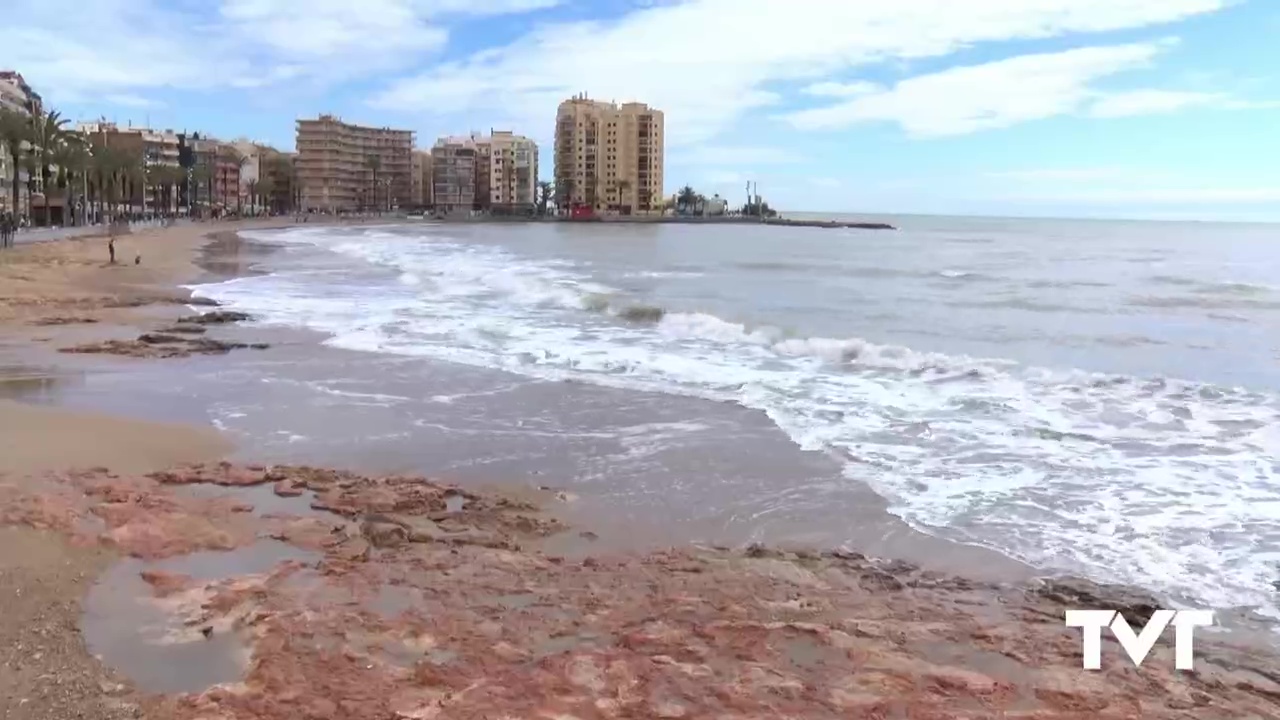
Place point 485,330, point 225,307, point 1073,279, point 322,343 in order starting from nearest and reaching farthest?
1. point 322,343
2. point 485,330
3. point 225,307
4. point 1073,279

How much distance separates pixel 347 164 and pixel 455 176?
19.6 metres

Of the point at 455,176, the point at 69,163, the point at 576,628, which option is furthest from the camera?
the point at 455,176

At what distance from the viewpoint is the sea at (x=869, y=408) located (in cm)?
823

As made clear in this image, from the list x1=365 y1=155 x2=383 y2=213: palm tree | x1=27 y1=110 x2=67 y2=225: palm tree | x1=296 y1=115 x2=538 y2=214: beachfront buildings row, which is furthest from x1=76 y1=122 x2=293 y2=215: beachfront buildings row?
x1=27 y1=110 x2=67 y2=225: palm tree

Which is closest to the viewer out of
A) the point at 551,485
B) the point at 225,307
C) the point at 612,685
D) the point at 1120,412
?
the point at 612,685

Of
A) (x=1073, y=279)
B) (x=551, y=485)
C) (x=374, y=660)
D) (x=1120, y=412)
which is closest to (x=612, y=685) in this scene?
(x=374, y=660)

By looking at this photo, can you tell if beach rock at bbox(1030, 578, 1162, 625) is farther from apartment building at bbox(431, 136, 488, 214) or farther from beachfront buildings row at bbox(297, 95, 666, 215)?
apartment building at bbox(431, 136, 488, 214)

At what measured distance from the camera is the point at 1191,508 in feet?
28.2

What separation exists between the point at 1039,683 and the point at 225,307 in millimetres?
23079

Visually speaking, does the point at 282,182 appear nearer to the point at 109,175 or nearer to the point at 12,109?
the point at 109,175

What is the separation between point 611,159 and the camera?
18488cm

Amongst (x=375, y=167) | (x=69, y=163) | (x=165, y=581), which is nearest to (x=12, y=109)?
(x=69, y=163)

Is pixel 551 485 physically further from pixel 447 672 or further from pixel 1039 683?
pixel 1039 683

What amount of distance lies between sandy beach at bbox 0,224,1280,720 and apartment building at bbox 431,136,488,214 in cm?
18390
